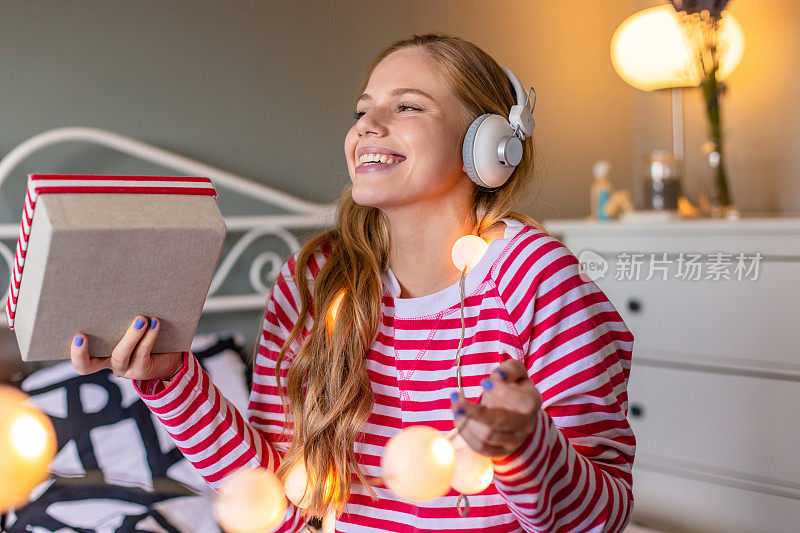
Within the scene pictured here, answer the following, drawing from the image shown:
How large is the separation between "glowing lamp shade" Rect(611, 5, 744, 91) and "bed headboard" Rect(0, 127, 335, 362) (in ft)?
3.44

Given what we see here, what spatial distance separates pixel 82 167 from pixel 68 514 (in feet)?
2.42

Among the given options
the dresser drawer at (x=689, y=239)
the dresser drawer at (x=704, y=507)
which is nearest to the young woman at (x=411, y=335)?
the dresser drawer at (x=689, y=239)

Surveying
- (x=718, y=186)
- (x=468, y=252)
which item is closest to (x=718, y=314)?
(x=718, y=186)

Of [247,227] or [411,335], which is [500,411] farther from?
[247,227]

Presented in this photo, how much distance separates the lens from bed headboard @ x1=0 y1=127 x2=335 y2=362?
1638 mm

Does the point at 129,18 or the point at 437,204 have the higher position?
the point at 129,18

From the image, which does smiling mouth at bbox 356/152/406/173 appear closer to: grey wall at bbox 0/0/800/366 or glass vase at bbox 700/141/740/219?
grey wall at bbox 0/0/800/366

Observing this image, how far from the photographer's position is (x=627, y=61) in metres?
2.25

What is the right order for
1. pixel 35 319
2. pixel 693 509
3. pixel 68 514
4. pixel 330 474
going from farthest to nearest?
pixel 693 509
pixel 68 514
pixel 330 474
pixel 35 319

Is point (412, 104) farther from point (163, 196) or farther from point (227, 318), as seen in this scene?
point (227, 318)

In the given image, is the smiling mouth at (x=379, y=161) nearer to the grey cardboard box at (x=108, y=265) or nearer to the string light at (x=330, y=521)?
the grey cardboard box at (x=108, y=265)

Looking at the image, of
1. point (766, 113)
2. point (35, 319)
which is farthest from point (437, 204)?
point (766, 113)

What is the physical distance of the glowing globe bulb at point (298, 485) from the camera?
37.1 inches

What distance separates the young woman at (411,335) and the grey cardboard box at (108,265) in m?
0.08
